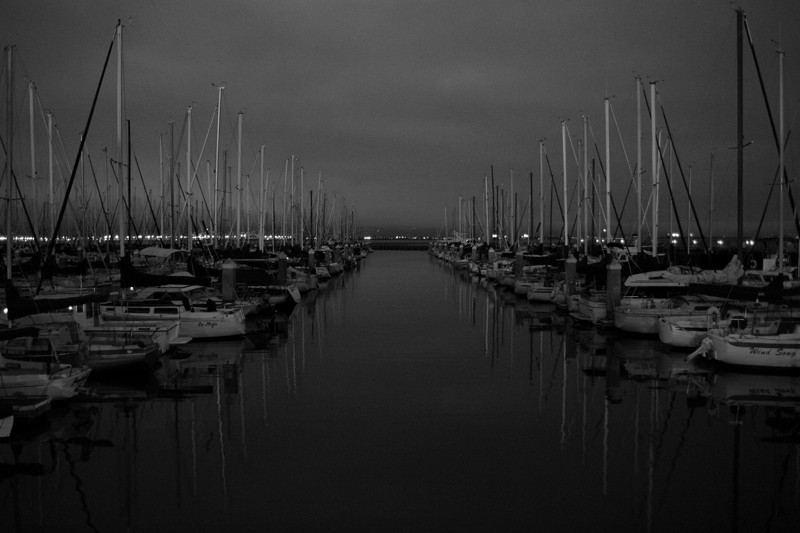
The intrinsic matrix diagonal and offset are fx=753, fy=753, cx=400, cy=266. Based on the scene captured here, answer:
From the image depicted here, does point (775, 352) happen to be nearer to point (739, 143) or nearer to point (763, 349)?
point (763, 349)

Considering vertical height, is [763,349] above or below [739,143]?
below

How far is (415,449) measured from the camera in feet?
47.1

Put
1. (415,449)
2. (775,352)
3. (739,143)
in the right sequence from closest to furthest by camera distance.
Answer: (415,449)
(775,352)
(739,143)

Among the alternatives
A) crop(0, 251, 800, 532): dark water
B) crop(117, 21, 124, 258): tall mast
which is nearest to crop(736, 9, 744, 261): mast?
crop(0, 251, 800, 532): dark water

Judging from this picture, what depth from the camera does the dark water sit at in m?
11.1

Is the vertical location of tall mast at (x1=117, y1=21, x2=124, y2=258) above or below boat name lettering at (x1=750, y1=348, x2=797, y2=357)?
above

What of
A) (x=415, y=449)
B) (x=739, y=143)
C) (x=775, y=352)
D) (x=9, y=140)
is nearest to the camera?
(x=415, y=449)

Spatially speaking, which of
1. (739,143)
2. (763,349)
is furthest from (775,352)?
(739,143)

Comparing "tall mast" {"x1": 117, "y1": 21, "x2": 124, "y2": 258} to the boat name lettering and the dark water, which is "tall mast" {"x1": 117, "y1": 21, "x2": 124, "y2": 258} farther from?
the boat name lettering

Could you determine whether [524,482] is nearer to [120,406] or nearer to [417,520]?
[417,520]

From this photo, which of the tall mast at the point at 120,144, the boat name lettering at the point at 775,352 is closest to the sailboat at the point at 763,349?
the boat name lettering at the point at 775,352

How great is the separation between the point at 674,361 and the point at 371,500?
15001mm

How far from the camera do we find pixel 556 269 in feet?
164

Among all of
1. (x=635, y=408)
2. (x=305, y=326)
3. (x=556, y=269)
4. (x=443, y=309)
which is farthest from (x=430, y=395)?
(x=556, y=269)
